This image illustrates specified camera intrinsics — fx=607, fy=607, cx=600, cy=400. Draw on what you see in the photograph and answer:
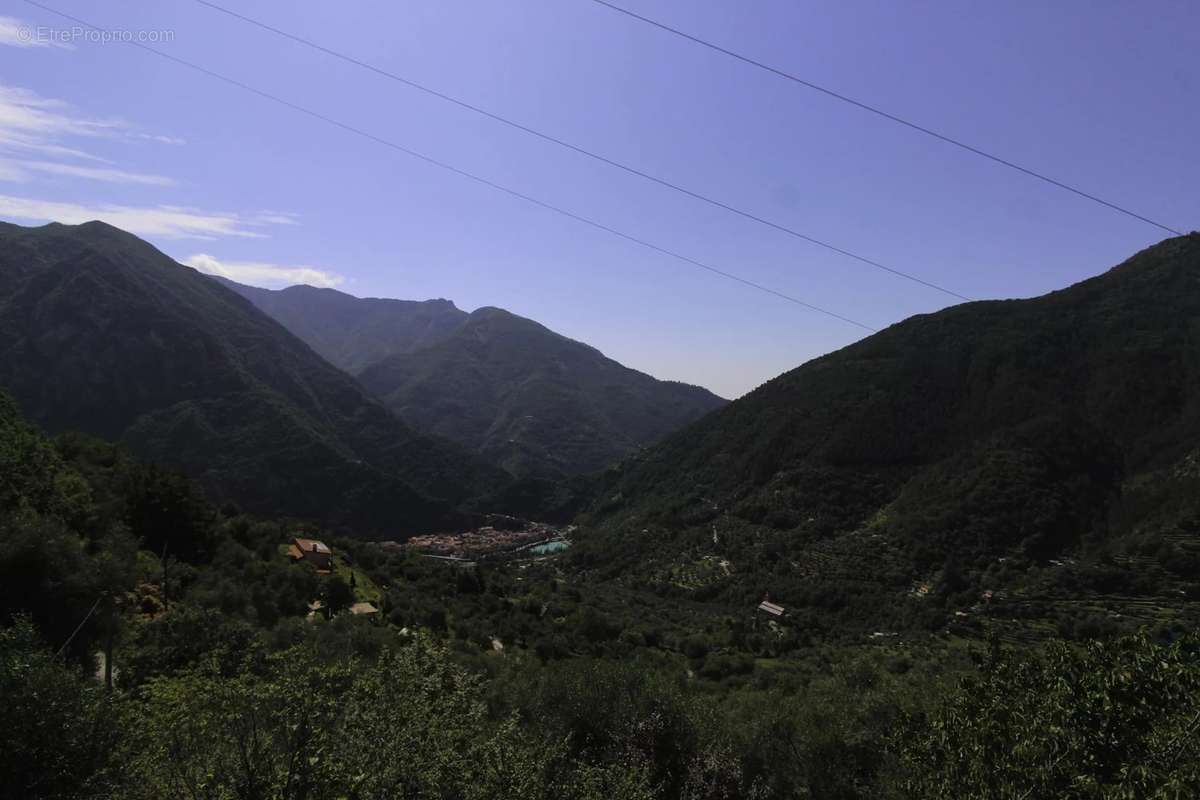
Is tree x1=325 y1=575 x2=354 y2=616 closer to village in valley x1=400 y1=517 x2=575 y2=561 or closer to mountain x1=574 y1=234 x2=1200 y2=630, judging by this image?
mountain x1=574 y1=234 x2=1200 y2=630

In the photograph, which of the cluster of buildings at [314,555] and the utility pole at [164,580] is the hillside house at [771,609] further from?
the utility pole at [164,580]

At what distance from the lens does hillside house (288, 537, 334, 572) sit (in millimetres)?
39444

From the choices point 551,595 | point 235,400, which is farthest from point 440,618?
point 235,400

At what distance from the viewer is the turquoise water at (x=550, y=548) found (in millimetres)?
103562

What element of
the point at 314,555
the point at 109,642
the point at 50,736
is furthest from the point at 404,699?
the point at 314,555

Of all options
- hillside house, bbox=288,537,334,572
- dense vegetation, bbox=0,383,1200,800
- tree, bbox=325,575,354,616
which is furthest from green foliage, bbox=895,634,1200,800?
hillside house, bbox=288,537,334,572

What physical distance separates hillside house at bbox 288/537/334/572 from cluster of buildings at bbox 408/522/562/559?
1799 inches

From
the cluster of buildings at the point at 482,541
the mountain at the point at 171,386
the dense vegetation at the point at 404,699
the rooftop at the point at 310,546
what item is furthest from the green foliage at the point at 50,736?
the mountain at the point at 171,386

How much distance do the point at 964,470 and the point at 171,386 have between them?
405 ft

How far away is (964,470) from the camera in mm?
78500

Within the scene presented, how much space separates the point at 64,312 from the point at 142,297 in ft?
45.9

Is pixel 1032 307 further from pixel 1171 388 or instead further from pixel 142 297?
pixel 142 297

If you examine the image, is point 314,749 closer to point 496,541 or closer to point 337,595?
point 337,595

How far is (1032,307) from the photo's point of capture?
103m
